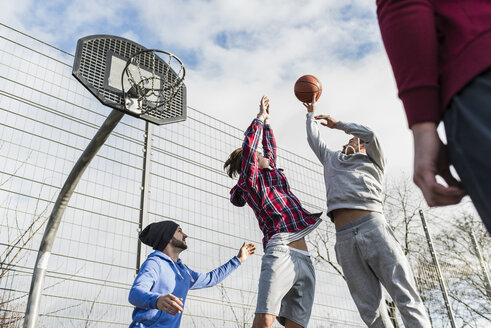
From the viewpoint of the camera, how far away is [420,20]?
91 cm

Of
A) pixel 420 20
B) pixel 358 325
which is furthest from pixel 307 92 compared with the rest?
pixel 358 325

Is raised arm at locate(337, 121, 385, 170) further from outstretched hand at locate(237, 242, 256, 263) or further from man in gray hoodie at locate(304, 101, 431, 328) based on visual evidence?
outstretched hand at locate(237, 242, 256, 263)

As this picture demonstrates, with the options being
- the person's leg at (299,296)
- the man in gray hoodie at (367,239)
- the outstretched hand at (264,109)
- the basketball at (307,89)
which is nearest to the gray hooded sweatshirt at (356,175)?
the man in gray hoodie at (367,239)

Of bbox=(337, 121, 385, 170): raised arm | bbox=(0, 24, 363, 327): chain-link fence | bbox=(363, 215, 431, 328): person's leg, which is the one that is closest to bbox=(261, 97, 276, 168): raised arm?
bbox=(337, 121, 385, 170): raised arm

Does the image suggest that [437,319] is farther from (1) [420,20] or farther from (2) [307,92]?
(1) [420,20]

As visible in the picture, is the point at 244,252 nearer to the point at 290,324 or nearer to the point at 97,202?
the point at 290,324

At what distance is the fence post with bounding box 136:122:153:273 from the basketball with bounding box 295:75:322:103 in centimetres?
204

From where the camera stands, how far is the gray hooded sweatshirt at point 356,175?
3027 millimetres

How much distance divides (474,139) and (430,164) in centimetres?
12

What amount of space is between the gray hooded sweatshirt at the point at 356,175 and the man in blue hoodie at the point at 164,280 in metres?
1.18

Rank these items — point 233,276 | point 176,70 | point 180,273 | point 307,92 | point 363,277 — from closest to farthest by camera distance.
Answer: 1. point 363,277
2. point 180,273
3. point 307,92
4. point 176,70
5. point 233,276

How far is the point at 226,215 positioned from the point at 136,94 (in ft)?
6.60

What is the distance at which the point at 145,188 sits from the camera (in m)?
4.97

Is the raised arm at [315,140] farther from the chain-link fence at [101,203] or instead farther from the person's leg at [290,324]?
the chain-link fence at [101,203]
